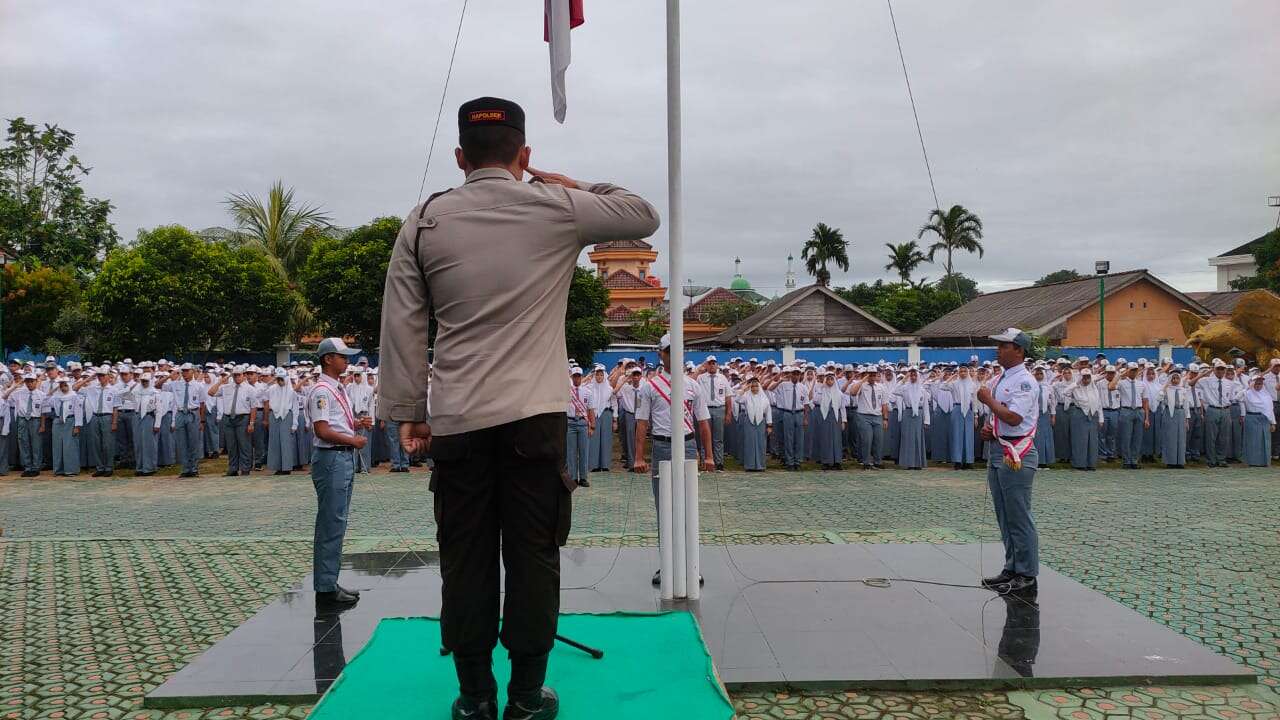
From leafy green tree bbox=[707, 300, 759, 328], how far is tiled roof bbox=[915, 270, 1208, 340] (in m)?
9.13

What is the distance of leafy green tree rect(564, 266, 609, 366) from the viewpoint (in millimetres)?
24641

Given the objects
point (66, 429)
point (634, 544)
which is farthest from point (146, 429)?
point (634, 544)

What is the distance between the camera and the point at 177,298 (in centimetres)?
2373

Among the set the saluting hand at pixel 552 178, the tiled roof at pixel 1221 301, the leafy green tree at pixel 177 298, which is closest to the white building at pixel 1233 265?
the tiled roof at pixel 1221 301

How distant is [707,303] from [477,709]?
4618 cm

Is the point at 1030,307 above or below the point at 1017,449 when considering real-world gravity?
above

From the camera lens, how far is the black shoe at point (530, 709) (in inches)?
119

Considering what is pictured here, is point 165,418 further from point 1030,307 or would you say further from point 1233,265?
point 1233,265

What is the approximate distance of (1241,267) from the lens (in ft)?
230

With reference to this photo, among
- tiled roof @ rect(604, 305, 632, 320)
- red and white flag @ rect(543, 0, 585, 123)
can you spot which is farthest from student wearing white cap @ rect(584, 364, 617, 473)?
tiled roof @ rect(604, 305, 632, 320)

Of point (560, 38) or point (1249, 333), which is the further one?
point (1249, 333)

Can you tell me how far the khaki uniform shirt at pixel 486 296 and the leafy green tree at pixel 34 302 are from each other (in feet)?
96.9

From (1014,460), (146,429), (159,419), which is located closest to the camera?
A: (1014,460)

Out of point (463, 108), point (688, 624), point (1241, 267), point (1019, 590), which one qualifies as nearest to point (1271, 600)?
point (1019, 590)
